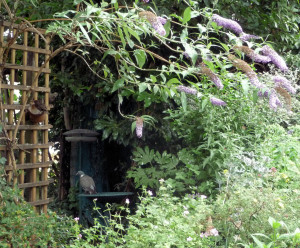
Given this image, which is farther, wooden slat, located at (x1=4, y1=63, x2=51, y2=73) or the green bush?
wooden slat, located at (x1=4, y1=63, x2=51, y2=73)

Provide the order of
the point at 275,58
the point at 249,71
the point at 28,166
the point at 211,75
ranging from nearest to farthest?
the point at 249,71 → the point at 211,75 → the point at 275,58 → the point at 28,166

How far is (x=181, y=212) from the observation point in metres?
3.27

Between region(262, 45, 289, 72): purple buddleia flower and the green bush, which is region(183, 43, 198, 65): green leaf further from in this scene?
the green bush

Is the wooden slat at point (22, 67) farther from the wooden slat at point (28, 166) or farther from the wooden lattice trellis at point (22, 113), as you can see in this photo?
the wooden slat at point (28, 166)

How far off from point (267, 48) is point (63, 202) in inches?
135

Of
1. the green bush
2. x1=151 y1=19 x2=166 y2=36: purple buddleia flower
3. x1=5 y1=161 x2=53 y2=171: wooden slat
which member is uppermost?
x1=151 y1=19 x2=166 y2=36: purple buddleia flower

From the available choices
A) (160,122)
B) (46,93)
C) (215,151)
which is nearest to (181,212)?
(215,151)

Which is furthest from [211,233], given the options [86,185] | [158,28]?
[86,185]

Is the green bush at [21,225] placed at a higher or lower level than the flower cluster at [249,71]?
lower

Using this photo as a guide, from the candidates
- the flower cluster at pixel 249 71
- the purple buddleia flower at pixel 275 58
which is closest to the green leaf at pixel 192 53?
the flower cluster at pixel 249 71

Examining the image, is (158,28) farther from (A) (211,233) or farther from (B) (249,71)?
(A) (211,233)

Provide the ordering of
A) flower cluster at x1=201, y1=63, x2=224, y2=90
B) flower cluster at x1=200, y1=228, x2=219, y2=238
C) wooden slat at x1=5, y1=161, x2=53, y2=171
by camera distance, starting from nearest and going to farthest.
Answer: flower cluster at x1=200, y1=228, x2=219, y2=238 < flower cluster at x1=201, y1=63, x2=224, y2=90 < wooden slat at x1=5, y1=161, x2=53, y2=171

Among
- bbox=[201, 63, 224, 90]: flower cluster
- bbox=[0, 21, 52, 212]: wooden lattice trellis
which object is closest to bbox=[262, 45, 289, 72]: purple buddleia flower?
bbox=[201, 63, 224, 90]: flower cluster

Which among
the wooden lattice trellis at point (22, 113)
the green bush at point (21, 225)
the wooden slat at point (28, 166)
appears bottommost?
the green bush at point (21, 225)
